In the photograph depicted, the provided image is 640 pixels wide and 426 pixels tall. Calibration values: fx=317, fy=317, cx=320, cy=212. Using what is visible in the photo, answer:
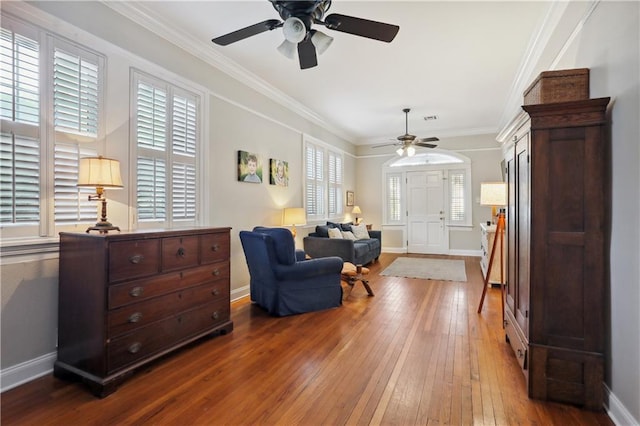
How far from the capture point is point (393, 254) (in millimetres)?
8242

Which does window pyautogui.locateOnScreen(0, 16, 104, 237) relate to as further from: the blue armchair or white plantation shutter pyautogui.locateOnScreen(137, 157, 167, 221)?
the blue armchair

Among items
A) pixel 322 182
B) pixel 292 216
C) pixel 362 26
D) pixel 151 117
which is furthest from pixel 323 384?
pixel 322 182

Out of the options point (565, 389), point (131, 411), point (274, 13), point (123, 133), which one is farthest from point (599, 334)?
point (123, 133)

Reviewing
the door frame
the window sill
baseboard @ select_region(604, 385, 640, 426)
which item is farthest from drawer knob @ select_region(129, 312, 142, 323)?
the door frame

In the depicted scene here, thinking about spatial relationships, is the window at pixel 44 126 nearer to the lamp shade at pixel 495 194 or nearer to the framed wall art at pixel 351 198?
the lamp shade at pixel 495 194

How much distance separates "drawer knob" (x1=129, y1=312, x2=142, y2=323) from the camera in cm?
229

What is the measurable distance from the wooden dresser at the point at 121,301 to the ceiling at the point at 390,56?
→ 6.90ft

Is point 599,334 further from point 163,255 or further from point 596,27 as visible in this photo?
point 163,255

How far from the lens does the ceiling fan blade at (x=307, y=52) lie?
237cm

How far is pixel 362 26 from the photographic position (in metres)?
2.15

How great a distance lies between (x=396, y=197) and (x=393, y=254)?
1.56 m

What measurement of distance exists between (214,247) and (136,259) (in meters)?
0.77

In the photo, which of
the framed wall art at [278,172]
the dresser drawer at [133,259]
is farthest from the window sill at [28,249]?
the framed wall art at [278,172]

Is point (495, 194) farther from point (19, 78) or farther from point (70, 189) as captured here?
point (19, 78)
